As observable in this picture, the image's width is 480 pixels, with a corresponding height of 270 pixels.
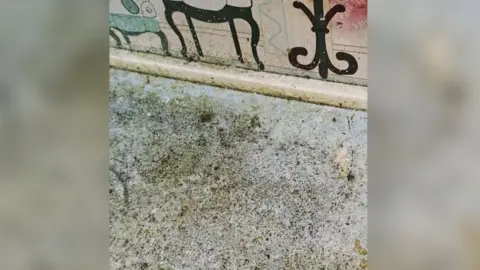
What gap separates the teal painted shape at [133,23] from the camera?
2.54 feet

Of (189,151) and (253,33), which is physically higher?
(253,33)

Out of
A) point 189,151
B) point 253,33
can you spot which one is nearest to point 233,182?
point 189,151

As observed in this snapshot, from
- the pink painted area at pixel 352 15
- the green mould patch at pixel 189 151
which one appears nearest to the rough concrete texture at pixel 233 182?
the green mould patch at pixel 189 151

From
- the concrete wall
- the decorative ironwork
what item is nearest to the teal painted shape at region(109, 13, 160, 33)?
the concrete wall

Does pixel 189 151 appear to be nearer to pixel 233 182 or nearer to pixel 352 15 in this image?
pixel 233 182

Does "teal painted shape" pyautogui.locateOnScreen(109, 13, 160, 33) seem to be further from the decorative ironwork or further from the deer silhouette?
the decorative ironwork

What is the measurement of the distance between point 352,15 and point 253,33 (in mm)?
152

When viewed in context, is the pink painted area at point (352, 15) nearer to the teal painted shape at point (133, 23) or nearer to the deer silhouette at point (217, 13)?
the deer silhouette at point (217, 13)

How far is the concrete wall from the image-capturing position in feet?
2.49

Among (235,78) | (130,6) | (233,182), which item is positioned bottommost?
(233,182)

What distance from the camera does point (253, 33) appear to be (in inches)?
30.4
